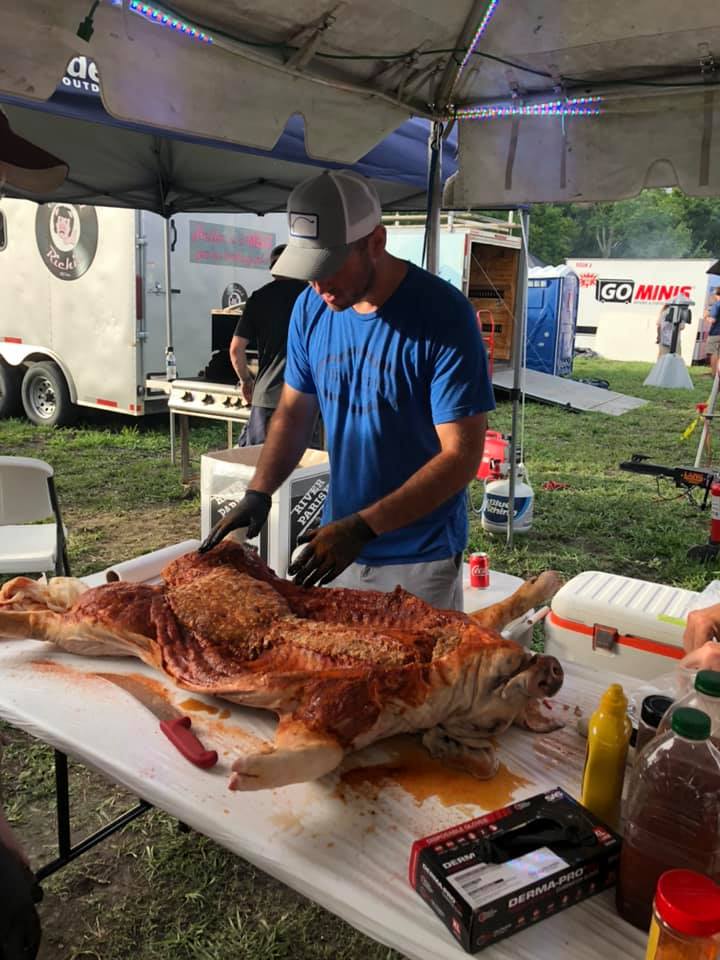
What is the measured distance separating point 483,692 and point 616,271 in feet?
90.6

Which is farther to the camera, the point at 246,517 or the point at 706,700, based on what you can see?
the point at 246,517

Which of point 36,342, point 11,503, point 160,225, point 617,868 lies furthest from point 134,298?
point 617,868

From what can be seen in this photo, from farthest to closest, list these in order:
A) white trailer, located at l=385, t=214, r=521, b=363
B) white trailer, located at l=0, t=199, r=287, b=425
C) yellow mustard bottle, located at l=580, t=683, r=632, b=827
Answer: white trailer, located at l=385, t=214, r=521, b=363 → white trailer, located at l=0, t=199, r=287, b=425 → yellow mustard bottle, located at l=580, t=683, r=632, b=827

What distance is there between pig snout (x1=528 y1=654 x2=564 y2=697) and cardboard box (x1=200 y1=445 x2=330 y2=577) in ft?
9.15

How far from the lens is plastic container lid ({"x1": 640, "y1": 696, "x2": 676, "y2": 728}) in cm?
160

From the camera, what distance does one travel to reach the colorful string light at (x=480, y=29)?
301cm

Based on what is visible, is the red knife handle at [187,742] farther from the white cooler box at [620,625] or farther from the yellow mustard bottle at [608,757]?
the white cooler box at [620,625]

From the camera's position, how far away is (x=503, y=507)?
6.71m

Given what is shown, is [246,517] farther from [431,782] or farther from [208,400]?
[208,400]

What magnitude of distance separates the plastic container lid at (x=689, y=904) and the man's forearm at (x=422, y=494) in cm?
145

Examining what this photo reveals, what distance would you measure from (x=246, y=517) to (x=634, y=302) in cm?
2621

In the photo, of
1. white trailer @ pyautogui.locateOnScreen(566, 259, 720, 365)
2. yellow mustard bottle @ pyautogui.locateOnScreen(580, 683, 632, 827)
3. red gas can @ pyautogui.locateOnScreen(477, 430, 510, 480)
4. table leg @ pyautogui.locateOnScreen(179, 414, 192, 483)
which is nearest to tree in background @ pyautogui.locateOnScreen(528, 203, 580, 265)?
white trailer @ pyautogui.locateOnScreen(566, 259, 720, 365)

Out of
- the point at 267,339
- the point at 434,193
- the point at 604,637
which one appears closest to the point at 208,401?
the point at 267,339

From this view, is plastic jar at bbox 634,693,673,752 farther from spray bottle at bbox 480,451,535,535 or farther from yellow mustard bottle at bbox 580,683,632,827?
spray bottle at bbox 480,451,535,535
